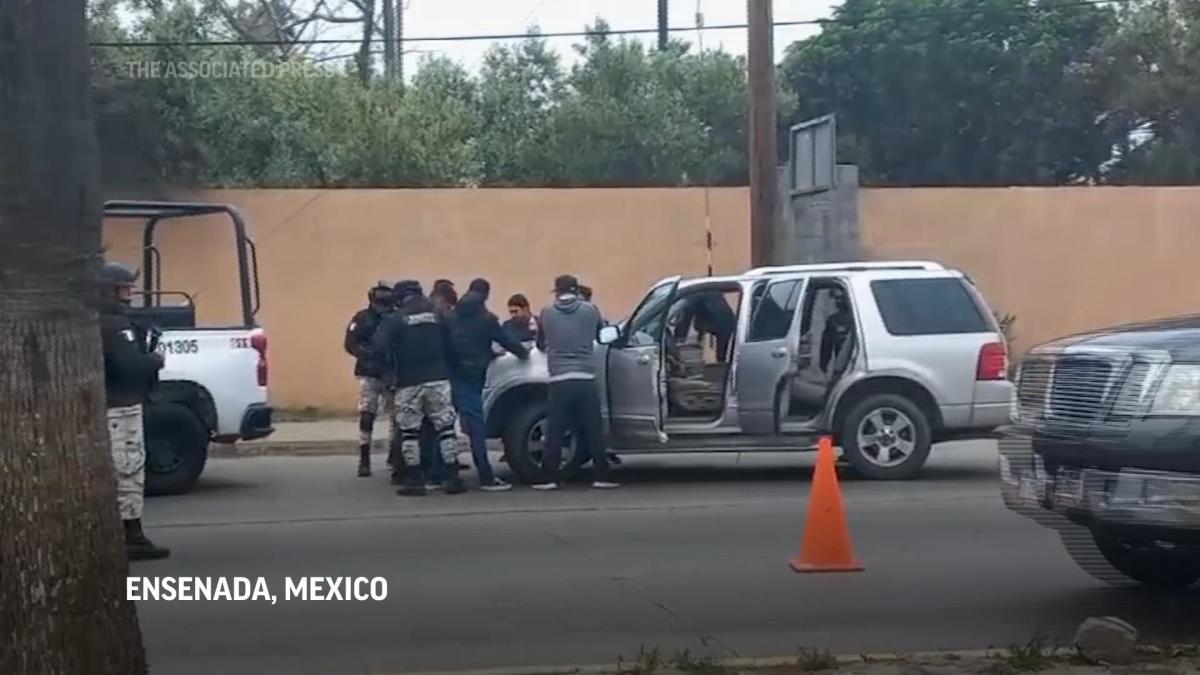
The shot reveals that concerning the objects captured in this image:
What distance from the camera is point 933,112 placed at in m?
39.7

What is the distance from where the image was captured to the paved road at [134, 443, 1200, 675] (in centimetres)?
806

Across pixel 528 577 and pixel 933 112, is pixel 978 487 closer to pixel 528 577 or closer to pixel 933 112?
pixel 528 577

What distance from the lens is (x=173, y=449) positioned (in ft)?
46.2

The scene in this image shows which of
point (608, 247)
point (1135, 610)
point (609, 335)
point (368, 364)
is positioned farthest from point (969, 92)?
point (1135, 610)

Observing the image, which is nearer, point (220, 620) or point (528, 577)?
point (220, 620)

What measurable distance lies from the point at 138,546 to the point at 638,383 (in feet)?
16.0

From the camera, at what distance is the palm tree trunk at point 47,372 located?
529 centimetres

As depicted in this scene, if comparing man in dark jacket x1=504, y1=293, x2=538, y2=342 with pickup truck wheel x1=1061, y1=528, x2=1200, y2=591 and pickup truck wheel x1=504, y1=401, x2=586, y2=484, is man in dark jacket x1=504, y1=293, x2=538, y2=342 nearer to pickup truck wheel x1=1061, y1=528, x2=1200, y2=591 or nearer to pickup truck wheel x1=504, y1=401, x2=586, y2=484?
pickup truck wheel x1=504, y1=401, x2=586, y2=484

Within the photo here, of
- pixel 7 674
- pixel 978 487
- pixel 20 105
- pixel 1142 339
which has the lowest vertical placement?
pixel 978 487

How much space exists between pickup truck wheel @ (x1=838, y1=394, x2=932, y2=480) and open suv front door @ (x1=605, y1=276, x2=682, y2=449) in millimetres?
1556

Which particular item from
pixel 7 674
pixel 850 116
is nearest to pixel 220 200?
pixel 7 674

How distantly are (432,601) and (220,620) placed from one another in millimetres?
1083

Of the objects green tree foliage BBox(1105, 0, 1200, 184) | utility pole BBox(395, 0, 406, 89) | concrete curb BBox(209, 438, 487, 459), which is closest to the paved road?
concrete curb BBox(209, 438, 487, 459)

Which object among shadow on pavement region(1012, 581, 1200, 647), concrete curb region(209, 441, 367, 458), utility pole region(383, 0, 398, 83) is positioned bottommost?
concrete curb region(209, 441, 367, 458)
